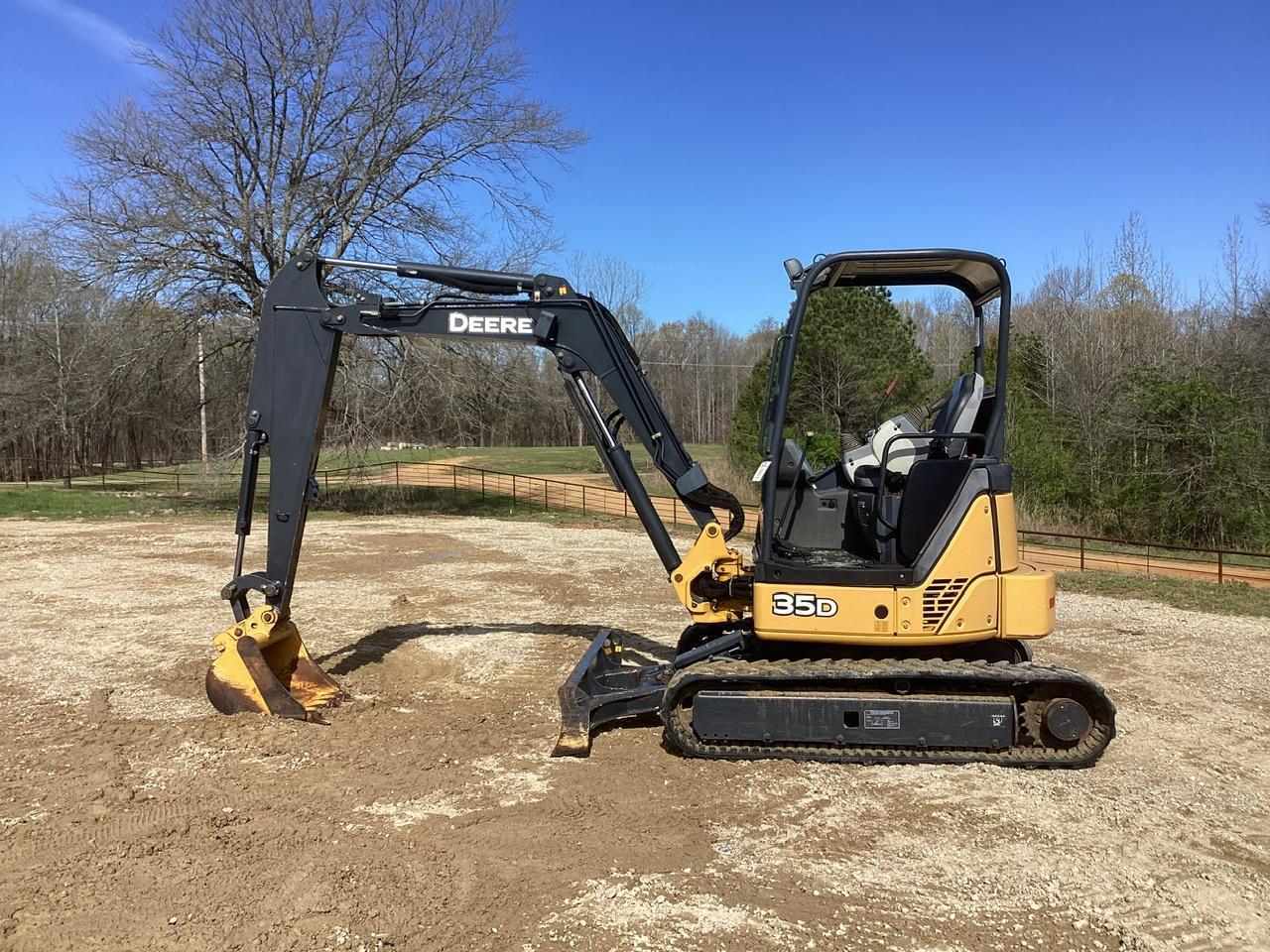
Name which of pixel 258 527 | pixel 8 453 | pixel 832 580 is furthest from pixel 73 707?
pixel 8 453

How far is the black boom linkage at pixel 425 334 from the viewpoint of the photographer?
21.5 ft

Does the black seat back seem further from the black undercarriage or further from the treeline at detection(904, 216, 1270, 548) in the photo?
Answer: the treeline at detection(904, 216, 1270, 548)

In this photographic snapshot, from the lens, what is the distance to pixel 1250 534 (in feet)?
62.7

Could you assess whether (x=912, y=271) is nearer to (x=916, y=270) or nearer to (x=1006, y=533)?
(x=916, y=270)

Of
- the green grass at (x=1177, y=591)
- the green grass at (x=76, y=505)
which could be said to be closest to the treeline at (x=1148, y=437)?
the green grass at (x=1177, y=591)

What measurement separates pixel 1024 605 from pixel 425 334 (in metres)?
4.61

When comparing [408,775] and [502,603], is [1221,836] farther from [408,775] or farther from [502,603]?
[502,603]

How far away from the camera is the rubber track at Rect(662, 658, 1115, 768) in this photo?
5.59 metres

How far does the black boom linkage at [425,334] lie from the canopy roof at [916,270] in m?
1.61

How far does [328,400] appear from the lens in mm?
6746

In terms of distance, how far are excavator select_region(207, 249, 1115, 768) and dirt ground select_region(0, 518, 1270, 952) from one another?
1.01ft

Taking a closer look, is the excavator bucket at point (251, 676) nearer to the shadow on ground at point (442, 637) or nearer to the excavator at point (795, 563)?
the excavator at point (795, 563)

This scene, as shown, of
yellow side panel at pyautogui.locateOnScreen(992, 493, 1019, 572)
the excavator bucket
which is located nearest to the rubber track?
yellow side panel at pyautogui.locateOnScreen(992, 493, 1019, 572)

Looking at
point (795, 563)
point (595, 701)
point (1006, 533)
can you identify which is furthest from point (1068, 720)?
point (595, 701)
